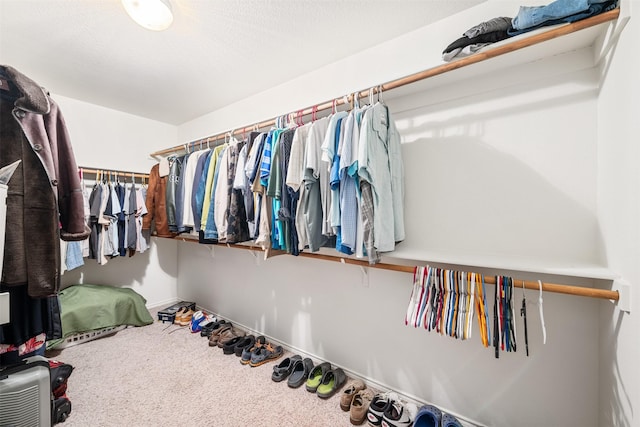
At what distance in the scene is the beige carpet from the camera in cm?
147

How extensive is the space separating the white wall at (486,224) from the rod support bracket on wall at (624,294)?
0.23 m

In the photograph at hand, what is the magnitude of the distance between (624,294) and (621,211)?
288mm

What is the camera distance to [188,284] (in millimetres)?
3221

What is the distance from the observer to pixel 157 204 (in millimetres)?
2734

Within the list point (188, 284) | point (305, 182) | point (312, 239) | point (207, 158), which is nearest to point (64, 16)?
point (207, 158)

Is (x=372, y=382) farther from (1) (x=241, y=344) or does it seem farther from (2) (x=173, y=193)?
(2) (x=173, y=193)

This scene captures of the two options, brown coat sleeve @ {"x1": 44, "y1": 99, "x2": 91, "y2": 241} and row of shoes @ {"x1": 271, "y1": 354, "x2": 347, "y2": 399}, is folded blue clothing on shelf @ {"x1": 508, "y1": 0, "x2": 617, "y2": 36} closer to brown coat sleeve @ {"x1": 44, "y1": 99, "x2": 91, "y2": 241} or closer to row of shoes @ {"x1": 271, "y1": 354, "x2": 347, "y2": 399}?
brown coat sleeve @ {"x1": 44, "y1": 99, "x2": 91, "y2": 241}

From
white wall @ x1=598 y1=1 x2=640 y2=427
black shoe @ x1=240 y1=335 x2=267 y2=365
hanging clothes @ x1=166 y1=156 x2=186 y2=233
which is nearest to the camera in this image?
white wall @ x1=598 y1=1 x2=640 y2=427

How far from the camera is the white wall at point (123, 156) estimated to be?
264 cm

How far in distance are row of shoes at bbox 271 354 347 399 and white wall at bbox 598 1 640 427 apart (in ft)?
4.20

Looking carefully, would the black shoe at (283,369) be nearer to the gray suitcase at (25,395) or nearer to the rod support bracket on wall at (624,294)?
the gray suitcase at (25,395)

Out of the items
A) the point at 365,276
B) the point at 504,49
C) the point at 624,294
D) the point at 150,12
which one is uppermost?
the point at 150,12

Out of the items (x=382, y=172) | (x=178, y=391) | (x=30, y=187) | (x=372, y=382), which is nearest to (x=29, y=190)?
(x=30, y=187)

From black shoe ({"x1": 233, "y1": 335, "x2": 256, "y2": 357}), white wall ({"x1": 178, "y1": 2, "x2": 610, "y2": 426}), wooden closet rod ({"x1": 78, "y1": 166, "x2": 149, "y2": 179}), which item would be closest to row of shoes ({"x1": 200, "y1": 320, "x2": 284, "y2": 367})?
black shoe ({"x1": 233, "y1": 335, "x2": 256, "y2": 357})
